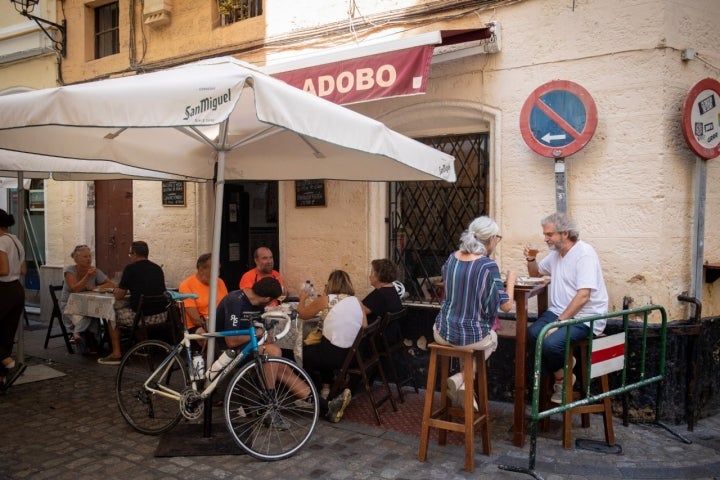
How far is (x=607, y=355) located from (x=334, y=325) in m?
2.15

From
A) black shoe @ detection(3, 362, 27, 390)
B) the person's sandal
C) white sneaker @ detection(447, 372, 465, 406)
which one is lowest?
the person's sandal

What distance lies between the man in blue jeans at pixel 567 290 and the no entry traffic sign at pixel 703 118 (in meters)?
1.32

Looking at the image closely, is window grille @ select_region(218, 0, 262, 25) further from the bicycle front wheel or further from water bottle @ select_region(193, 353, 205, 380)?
the bicycle front wheel

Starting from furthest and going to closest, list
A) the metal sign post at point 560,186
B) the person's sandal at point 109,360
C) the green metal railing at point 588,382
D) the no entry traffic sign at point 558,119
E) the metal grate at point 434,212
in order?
the person's sandal at point 109,360 → the metal grate at point 434,212 → the metal sign post at point 560,186 → the no entry traffic sign at point 558,119 → the green metal railing at point 588,382

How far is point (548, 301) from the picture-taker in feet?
17.5

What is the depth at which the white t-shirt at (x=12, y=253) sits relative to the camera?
598 centimetres

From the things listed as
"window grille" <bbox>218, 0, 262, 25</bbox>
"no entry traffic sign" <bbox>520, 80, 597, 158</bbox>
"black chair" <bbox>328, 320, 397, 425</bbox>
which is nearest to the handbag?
"black chair" <bbox>328, 320, 397, 425</bbox>

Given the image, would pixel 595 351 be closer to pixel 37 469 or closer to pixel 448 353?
pixel 448 353

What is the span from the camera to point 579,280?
4629mm

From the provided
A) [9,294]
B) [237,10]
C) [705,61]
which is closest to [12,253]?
[9,294]

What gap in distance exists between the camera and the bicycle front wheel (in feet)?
→ 14.5

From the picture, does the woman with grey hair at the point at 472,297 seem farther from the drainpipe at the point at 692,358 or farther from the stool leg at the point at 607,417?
the drainpipe at the point at 692,358

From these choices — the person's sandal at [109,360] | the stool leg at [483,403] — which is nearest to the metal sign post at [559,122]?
the stool leg at [483,403]

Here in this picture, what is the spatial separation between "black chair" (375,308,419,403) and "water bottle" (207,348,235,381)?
139cm
